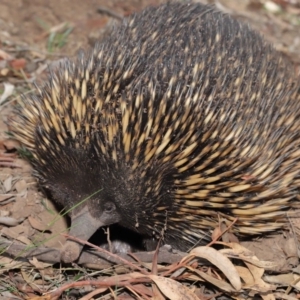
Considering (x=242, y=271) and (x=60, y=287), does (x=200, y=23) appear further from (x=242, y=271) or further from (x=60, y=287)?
(x=60, y=287)

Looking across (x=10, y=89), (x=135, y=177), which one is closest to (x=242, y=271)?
(x=135, y=177)

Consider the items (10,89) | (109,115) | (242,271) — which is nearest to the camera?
(109,115)

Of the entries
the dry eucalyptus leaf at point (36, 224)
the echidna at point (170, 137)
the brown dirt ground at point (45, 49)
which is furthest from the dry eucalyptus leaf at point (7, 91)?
the dry eucalyptus leaf at point (36, 224)

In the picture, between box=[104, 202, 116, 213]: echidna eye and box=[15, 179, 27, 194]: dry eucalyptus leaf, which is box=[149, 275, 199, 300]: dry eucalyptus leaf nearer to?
box=[104, 202, 116, 213]: echidna eye

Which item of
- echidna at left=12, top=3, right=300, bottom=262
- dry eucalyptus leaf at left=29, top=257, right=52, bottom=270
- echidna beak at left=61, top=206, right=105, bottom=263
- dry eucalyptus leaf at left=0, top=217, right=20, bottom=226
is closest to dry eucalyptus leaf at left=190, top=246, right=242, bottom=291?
echidna at left=12, top=3, right=300, bottom=262

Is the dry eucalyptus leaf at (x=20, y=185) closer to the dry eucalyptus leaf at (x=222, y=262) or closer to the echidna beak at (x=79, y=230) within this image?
the echidna beak at (x=79, y=230)

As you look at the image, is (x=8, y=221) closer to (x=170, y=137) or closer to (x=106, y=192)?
(x=106, y=192)
